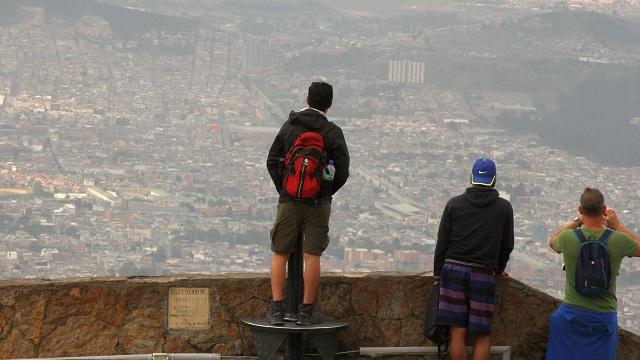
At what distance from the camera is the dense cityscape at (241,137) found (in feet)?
202

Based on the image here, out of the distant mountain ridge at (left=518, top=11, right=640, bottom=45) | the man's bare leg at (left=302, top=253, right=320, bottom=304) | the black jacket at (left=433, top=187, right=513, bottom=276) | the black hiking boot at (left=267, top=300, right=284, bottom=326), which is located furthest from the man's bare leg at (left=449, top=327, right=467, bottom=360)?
the distant mountain ridge at (left=518, top=11, right=640, bottom=45)

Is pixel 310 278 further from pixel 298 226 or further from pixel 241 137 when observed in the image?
pixel 241 137

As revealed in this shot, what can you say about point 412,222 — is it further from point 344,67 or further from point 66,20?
point 66,20

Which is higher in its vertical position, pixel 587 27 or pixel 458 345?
pixel 587 27

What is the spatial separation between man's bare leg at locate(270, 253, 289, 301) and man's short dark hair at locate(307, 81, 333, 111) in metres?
0.83

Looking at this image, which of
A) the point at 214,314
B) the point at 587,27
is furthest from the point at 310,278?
the point at 587,27

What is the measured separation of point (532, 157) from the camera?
9062 cm

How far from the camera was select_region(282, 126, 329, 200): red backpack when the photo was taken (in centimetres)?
744

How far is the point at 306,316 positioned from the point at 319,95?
1.19 m

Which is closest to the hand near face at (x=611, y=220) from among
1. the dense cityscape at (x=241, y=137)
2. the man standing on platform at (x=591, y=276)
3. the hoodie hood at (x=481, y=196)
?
the man standing on platform at (x=591, y=276)

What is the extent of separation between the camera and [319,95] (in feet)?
24.7

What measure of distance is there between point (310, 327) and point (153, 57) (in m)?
116

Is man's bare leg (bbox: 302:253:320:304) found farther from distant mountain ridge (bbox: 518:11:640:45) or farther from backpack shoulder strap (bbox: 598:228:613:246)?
distant mountain ridge (bbox: 518:11:640:45)

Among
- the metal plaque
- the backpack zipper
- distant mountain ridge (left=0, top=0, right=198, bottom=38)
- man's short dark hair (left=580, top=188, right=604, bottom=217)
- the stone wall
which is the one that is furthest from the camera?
distant mountain ridge (left=0, top=0, right=198, bottom=38)
